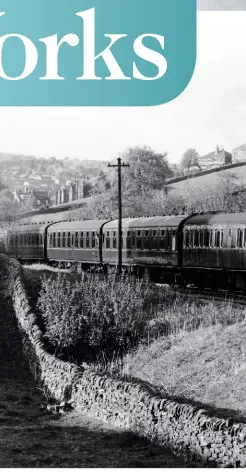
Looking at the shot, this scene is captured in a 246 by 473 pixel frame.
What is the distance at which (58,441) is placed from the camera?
12.9 metres

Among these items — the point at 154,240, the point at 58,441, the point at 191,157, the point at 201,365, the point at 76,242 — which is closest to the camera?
the point at 58,441

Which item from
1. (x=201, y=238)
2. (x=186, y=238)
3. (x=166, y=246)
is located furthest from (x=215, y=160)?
(x=201, y=238)

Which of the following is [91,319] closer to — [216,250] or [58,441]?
[216,250]

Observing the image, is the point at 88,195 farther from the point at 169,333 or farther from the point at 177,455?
the point at 177,455

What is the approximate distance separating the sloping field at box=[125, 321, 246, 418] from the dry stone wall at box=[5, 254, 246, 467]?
1.17 m

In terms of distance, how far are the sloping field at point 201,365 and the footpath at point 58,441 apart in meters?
1.85

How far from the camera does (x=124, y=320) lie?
21906 millimetres

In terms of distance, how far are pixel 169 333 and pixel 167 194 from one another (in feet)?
131

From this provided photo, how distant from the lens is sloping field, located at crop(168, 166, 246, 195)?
5790cm

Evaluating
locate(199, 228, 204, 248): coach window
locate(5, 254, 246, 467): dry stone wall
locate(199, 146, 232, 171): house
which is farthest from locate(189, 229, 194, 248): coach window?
locate(199, 146, 232, 171): house

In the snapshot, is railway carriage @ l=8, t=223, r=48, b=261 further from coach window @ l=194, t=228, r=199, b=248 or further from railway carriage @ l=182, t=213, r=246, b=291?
coach window @ l=194, t=228, r=199, b=248

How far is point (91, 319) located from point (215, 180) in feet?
126

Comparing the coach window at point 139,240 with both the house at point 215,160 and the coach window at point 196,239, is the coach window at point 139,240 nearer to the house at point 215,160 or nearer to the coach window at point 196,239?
the coach window at point 196,239

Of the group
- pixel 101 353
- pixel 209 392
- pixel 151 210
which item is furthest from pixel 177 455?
pixel 151 210
